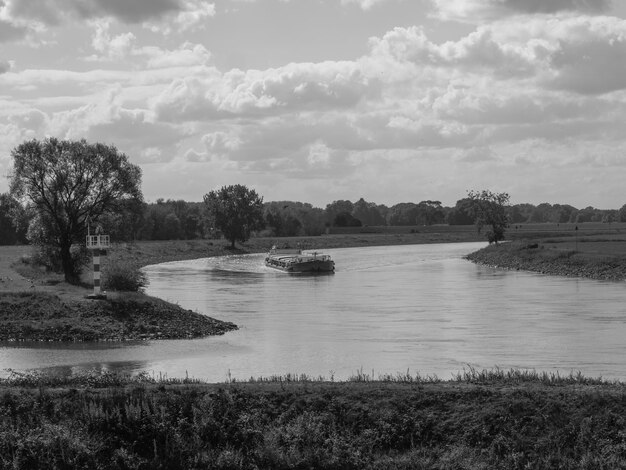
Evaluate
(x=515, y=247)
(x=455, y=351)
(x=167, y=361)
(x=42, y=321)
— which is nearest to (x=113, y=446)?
(x=167, y=361)

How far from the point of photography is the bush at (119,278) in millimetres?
40969

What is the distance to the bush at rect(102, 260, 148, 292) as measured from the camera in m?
41.0

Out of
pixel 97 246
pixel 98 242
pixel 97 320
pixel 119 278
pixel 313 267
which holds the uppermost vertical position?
pixel 98 242

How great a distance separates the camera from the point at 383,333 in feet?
103

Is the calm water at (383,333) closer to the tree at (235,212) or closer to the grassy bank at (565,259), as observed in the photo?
the grassy bank at (565,259)

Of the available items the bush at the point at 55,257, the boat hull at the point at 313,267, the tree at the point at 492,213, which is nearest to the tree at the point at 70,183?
the bush at the point at 55,257

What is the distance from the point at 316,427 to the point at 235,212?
119693 millimetres

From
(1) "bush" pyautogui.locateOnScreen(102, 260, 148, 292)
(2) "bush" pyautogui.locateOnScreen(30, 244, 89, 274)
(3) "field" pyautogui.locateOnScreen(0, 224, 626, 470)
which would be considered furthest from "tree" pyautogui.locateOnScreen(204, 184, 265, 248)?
(3) "field" pyautogui.locateOnScreen(0, 224, 626, 470)

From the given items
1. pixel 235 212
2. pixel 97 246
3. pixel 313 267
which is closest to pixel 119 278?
pixel 97 246

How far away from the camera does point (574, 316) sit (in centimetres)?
3581

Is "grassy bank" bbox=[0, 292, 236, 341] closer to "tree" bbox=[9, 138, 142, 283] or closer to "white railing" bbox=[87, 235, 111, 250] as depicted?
"white railing" bbox=[87, 235, 111, 250]

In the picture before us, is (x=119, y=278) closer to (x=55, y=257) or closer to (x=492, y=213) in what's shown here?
(x=55, y=257)

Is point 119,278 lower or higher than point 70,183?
lower

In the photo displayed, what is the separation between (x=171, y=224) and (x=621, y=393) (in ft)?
444
